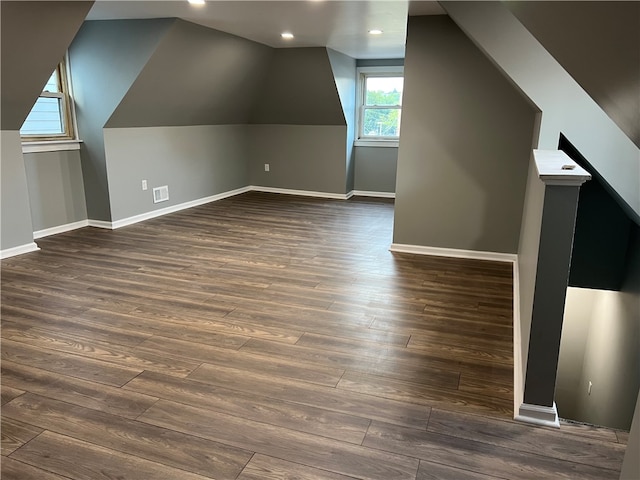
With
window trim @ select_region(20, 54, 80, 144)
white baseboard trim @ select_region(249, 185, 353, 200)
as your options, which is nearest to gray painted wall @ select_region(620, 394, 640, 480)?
window trim @ select_region(20, 54, 80, 144)

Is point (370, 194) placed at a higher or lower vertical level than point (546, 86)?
lower

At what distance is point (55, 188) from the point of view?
4703 millimetres

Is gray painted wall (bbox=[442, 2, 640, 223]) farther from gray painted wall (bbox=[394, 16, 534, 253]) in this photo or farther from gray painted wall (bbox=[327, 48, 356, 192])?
gray painted wall (bbox=[327, 48, 356, 192])

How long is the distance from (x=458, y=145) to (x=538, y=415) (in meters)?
2.56

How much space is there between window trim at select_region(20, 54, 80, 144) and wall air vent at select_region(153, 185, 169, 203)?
3.25 ft

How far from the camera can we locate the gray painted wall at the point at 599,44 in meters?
2.05

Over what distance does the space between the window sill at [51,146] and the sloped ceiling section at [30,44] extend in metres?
0.55

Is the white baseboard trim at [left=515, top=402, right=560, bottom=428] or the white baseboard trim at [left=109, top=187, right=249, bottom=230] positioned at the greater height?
the white baseboard trim at [left=109, top=187, right=249, bottom=230]

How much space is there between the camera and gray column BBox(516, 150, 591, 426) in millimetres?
→ 1748

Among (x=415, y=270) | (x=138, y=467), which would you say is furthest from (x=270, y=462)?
(x=415, y=270)

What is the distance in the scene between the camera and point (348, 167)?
6918 mm

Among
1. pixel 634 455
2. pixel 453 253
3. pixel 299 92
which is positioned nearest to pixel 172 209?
pixel 299 92

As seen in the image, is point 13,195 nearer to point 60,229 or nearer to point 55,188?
point 55,188

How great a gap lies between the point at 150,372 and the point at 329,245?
8.28 ft
